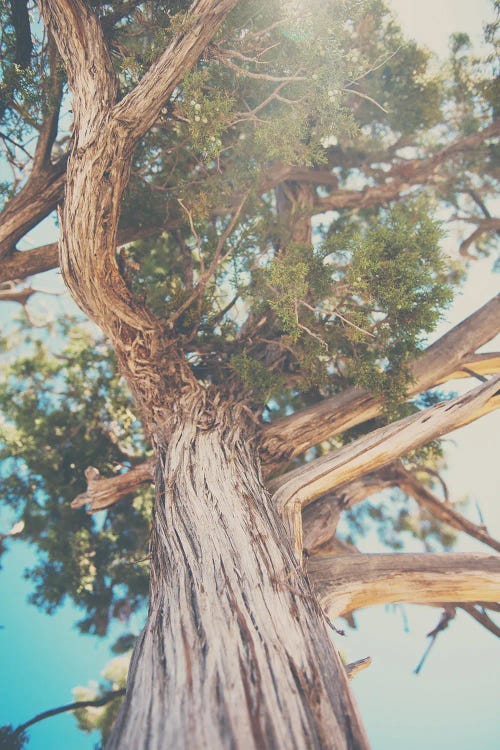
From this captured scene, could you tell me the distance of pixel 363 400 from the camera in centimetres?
518

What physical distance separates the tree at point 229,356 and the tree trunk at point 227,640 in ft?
0.04

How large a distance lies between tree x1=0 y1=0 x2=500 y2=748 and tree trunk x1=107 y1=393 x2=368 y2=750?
1 cm

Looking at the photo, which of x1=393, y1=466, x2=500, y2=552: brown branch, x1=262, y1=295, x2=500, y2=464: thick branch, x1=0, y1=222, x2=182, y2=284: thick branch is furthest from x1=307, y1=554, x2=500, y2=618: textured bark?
x1=0, y1=222, x2=182, y2=284: thick branch

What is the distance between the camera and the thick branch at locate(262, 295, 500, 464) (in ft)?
16.1

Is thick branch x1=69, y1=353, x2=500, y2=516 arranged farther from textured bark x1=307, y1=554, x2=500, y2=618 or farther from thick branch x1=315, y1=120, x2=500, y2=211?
thick branch x1=315, y1=120, x2=500, y2=211

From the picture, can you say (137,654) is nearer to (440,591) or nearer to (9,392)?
(440,591)

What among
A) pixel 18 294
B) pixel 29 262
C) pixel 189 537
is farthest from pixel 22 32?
pixel 189 537

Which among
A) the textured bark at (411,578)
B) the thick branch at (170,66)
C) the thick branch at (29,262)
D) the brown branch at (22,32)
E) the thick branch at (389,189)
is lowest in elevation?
the textured bark at (411,578)

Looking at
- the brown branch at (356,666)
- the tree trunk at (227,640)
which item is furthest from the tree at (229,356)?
the brown branch at (356,666)

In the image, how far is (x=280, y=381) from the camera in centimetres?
496

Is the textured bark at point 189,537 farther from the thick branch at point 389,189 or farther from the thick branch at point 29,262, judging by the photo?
the thick branch at point 389,189

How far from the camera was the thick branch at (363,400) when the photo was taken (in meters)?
4.90

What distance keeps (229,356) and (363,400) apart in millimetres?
1519

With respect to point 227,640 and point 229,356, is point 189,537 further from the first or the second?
point 229,356
